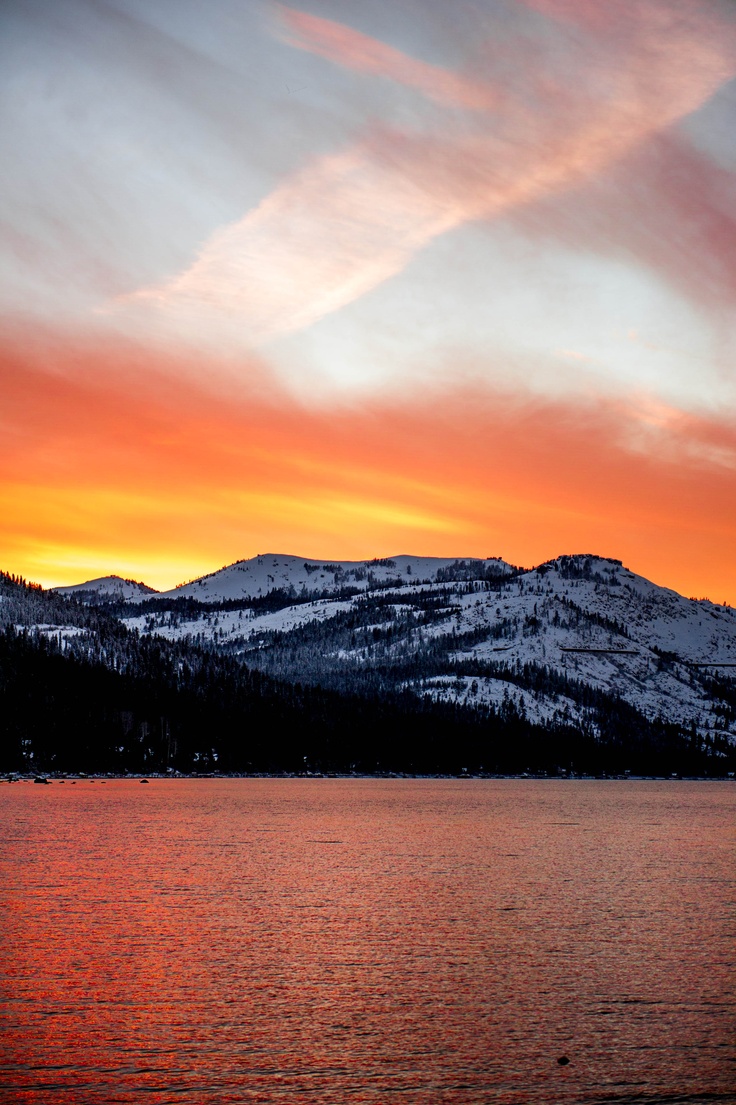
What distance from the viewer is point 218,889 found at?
73.1m

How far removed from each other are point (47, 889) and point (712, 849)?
229ft

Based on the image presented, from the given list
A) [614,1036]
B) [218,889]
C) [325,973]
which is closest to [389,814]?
[218,889]

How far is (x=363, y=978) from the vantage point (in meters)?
45.6

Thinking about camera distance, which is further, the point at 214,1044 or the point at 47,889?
the point at 47,889

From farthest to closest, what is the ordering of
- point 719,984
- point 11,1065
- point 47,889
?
point 47,889
point 719,984
point 11,1065

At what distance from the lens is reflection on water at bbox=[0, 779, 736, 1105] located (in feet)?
105

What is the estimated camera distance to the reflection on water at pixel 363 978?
3200 cm

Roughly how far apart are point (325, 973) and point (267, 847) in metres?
59.8

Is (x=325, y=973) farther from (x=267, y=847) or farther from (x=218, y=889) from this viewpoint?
(x=267, y=847)

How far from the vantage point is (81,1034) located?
119 ft

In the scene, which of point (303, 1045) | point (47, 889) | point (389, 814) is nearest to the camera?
point (303, 1045)

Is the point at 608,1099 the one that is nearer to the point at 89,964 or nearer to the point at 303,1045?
the point at 303,1045

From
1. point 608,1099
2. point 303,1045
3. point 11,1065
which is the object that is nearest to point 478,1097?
point 608,1099

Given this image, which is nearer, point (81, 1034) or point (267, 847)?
point (81, 1034)
